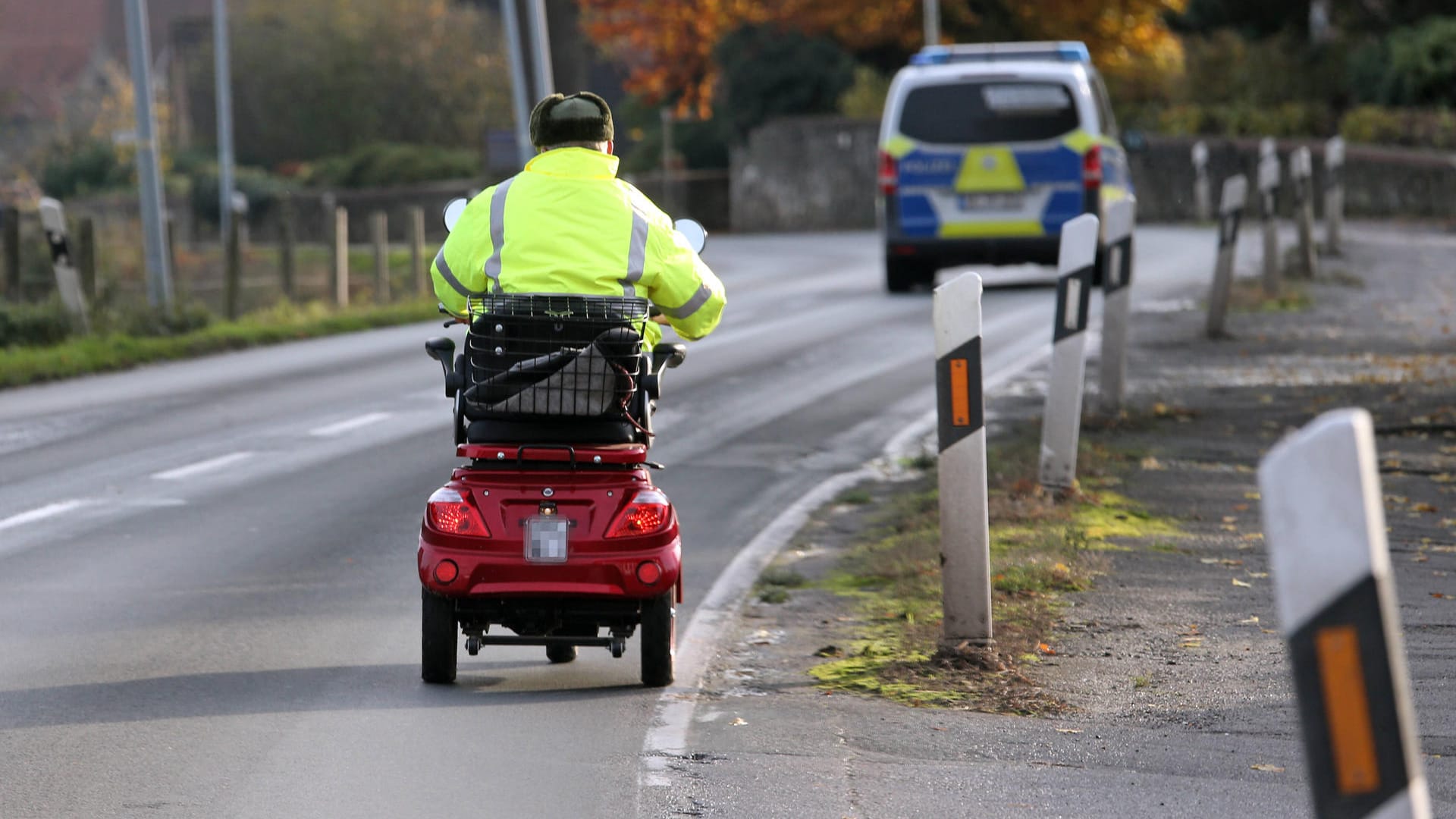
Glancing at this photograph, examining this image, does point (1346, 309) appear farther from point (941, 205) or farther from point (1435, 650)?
point (1435, 650)

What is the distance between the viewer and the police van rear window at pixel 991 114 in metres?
21.7

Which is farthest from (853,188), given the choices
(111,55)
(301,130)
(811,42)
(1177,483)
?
(1177,483)

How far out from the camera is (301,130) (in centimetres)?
6338

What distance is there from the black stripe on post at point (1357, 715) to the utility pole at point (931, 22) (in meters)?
44.5

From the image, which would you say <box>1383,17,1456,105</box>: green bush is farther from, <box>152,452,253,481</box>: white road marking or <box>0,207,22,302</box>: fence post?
<box>152,452,253,481</box>: white road marking

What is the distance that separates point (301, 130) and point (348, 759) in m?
59.4

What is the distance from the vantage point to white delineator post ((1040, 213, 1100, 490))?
31.7ft

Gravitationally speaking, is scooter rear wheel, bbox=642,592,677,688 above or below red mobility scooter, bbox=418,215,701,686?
below

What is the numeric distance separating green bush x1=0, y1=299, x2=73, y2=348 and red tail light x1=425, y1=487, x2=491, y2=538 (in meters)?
13.2

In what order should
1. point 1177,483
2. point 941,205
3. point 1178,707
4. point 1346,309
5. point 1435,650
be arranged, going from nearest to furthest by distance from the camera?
point 1178,707 < point 1435,650 < point 1177,483 < point 1346,309 < point 941,205

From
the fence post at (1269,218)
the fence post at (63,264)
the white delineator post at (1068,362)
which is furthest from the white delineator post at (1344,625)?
the fence post at (63,264)

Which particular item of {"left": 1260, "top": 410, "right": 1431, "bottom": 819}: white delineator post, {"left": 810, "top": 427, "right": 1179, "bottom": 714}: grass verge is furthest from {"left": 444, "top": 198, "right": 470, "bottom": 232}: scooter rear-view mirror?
{"left": 1260, "top": 410, "right": 1431, "bottom": 819}: white delineator post

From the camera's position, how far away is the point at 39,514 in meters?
9.91

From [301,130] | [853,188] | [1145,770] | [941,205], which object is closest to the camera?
[1145,770]
